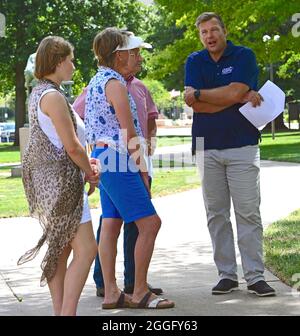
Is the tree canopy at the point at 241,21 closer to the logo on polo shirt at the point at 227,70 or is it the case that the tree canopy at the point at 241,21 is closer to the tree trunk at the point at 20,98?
the logo on polo shirt at the point at 227,70

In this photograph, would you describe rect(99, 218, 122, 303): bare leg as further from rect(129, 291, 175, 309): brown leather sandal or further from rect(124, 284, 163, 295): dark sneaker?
rect(124, 284, 163, 295): dark sneaker

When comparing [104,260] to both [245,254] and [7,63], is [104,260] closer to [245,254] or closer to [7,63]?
[245,254]

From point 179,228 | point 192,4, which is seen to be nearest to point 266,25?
point 192,4

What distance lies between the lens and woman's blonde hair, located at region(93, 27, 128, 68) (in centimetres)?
627

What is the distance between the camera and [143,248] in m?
6.29

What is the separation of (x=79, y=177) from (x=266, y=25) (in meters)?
21.7

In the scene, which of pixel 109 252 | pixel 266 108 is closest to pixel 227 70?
pixel 266 108

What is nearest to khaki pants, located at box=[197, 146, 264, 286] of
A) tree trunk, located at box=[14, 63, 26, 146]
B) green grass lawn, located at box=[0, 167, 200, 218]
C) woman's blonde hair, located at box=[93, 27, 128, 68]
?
woman's blonde hair, located at box=[93, 27, 128, 68]

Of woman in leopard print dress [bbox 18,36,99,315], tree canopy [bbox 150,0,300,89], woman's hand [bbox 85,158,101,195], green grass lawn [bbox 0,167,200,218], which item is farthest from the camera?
tree canopy [bbox 150,0,300,89]

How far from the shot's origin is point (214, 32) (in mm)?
6656

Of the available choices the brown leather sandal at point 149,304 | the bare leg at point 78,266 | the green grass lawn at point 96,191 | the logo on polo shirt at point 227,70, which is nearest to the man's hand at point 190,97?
the logo on polo shirt at point 227,70

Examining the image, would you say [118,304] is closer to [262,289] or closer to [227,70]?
[262,289]

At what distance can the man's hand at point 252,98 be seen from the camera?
6602 mm

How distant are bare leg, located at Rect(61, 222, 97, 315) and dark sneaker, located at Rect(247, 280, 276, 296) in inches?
64.5
